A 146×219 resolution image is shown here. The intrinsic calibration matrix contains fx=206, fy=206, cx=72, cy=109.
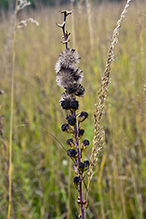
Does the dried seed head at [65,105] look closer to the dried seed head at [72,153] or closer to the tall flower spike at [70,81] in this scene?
the tall flower spike at [70,81]

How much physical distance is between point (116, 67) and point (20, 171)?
1.90 metres

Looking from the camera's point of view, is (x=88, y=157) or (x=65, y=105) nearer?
(x=65, y=105)

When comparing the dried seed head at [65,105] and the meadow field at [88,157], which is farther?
the meadow field at [88,157]

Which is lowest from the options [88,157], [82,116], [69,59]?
[88,157]

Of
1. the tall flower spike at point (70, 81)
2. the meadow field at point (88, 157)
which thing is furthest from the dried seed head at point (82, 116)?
the meadow field at point (88, 157)

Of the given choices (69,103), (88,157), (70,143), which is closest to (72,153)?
(70,143)

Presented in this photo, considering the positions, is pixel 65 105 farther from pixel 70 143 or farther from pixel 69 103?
pixel 70 143

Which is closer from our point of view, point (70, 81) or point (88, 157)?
point (70, 81)

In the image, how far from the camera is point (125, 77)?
2.98 meters

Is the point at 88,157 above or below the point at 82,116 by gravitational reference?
below

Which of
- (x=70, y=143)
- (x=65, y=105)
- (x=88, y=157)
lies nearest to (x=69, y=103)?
(x=65, y=105)

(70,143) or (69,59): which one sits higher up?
(69,59)

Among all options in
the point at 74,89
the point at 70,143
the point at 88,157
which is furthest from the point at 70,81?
the point at 88,157

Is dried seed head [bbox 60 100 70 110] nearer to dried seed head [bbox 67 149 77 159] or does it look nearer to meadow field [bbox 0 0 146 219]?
dried seed head [bbox 67 149 77 159]
